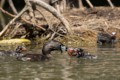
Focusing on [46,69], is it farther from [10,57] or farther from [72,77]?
[10,57]

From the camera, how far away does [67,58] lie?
14.4 meters

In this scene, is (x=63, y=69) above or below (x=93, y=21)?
below

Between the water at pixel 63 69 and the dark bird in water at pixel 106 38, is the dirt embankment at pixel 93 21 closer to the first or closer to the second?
the dark bird in water at pixel 106 38

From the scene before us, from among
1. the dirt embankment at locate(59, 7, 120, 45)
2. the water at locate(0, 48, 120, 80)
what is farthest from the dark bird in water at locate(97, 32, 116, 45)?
the water at locate(0, 48, 120, 80)

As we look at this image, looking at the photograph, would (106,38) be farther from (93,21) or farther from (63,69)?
(63,69)

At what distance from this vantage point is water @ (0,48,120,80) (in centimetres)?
1124

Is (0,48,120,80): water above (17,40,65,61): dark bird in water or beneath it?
beneath

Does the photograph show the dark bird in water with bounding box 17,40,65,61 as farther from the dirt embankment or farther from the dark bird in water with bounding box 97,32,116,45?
the dark bird in water with bounding box 97,32,116,45

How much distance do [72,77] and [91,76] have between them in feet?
1.35

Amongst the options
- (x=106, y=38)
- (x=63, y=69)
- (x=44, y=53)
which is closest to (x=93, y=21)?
(x=106, y=38)

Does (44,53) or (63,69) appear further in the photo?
(44,53)

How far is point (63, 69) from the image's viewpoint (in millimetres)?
12336

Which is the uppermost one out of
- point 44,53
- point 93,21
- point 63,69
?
point 93,21

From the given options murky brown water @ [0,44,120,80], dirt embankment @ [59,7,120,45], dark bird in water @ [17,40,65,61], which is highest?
dirt embankment @ [59,7,120,45]
